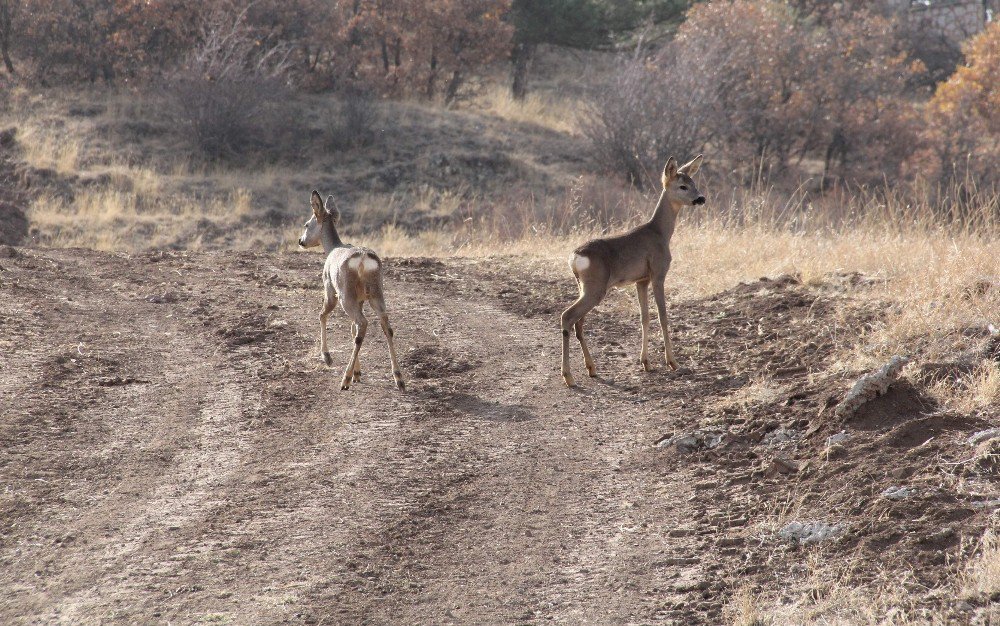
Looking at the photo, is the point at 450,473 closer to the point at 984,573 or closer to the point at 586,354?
the point at 586,354

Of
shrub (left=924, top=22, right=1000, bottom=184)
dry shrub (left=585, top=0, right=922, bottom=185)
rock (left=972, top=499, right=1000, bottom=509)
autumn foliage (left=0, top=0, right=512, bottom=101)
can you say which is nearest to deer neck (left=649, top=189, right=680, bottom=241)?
rock (left=972, top=499, right=1000, bottom=509)

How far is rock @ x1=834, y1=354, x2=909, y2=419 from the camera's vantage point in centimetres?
778

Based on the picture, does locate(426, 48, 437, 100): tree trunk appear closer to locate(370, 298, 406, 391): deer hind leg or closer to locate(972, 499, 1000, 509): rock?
locate(370, 298, 406, 391): deer hind leg

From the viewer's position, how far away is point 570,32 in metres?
32.8

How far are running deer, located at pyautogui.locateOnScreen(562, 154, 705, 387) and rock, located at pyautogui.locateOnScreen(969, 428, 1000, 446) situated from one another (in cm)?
368

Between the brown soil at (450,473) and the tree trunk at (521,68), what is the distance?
838 inches

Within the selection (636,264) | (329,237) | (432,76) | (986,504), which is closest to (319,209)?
(329,237)

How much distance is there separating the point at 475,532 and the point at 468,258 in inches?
412

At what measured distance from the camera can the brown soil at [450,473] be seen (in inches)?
235

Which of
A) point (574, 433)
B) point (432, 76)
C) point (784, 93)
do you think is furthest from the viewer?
point (432, 76)

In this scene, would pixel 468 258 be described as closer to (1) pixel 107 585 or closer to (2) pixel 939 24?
(1) pixel 107 585

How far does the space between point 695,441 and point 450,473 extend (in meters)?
1.88

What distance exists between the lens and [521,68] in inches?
1299

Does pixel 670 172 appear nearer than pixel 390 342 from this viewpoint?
No
